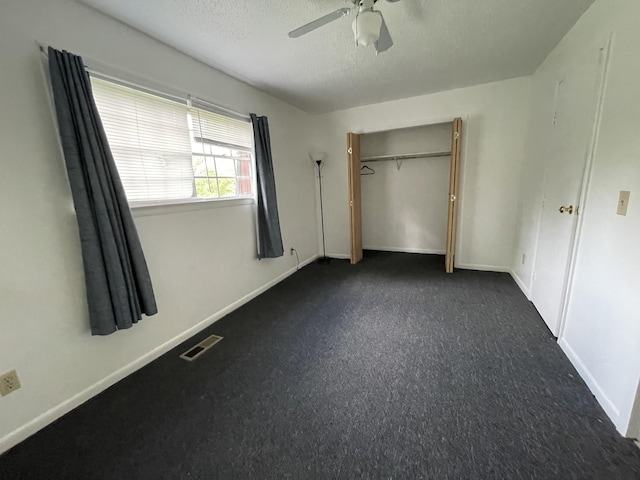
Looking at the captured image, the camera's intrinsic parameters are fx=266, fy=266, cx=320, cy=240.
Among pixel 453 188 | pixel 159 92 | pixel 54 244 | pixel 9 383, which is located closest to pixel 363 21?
pixel 159 92

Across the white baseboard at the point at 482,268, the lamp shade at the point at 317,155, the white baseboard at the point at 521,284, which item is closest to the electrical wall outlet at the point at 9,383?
the lamp shade at the point at 317,155

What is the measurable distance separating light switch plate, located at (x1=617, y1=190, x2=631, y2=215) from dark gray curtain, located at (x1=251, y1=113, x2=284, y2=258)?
8.90 feet

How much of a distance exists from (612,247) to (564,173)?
2.85ft

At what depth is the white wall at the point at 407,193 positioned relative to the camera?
4176 millimetres

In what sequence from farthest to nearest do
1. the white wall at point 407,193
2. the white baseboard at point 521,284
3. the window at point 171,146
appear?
the white wall at point 407,193, the white baseboard at point 521,284, the window at point 171,146

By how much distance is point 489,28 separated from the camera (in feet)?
6.62

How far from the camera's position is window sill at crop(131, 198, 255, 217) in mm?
1912

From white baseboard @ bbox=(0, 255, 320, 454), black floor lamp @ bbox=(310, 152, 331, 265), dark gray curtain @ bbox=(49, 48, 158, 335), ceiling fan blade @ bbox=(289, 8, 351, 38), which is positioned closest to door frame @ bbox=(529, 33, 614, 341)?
ceiling fan blade @ bbox=(289, 8, 351, 38)

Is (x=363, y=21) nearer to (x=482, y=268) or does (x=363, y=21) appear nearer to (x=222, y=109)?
(x=222, y=109)

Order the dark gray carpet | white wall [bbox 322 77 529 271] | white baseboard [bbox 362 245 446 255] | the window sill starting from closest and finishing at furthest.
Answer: the dark gray carpet → the window sill → white wall [bbox 322 77 529 271] → white baseboard [bbox 362 245 446 255]

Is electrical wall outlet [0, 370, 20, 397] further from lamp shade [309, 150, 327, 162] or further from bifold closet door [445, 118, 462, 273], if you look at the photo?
bifold closet door [445, 118, 462, 273]

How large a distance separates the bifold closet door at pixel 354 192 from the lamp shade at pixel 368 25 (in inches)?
89.2

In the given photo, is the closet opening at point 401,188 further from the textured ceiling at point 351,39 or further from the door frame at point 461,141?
the textured ceiling at point 351,39

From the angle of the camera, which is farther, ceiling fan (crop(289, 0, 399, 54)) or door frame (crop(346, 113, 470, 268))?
door frame (crop(346, 113, 470, 268))
